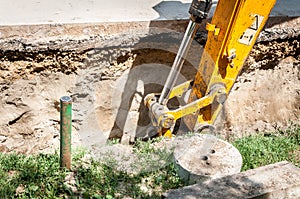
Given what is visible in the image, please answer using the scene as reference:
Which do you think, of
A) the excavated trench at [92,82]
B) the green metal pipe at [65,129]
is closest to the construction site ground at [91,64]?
the excavated trench at [92,82]

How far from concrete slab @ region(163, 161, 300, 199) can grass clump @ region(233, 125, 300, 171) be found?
0.72 meters

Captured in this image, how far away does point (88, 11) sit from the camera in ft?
15.3

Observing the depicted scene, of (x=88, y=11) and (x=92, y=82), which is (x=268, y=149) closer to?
(x=92, y=82)

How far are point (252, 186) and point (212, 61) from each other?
1274 millimetres

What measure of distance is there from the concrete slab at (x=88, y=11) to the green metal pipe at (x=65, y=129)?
0.91 m

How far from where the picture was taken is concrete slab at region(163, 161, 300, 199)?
3584 mm

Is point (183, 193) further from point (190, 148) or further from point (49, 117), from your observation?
point (49, 117)

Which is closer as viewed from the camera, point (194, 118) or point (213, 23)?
point (213, 23)

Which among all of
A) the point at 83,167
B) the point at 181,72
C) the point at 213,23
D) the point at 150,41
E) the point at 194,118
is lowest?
the point at 83,167

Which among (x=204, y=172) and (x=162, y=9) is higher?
(x=162, y=9)

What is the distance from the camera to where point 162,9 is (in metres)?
4.89

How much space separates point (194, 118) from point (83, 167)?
125 centimetres

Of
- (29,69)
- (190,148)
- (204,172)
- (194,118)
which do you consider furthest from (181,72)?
(29,69)

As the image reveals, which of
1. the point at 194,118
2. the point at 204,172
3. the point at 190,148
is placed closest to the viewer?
the point at 204,172
